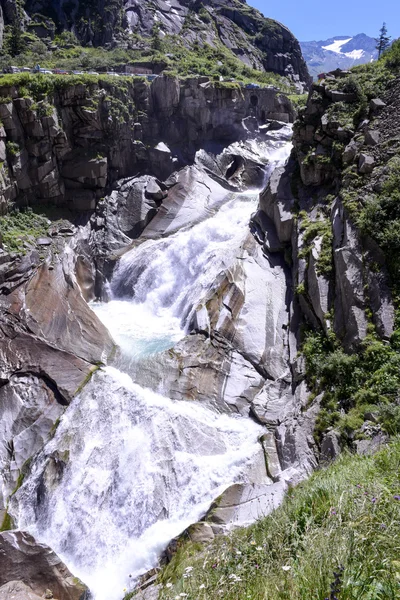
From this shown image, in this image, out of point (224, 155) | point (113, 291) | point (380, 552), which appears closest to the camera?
point (380, 552)

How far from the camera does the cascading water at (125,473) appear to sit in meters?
12.2

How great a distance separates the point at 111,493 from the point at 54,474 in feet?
7.44

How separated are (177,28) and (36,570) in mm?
74236

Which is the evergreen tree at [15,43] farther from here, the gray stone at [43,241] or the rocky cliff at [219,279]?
the gray stone at [43,241]

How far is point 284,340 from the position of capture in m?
18.4

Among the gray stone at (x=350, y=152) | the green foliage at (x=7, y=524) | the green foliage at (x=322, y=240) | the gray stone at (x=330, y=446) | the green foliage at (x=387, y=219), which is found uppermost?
the gray stone at (x=350, y=152)

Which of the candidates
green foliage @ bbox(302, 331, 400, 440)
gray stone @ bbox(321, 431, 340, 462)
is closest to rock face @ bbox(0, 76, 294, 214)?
green foliage @ bbox(302, 331, 400, 440)

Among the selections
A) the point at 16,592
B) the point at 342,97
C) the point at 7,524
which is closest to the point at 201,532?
the point at 16,592

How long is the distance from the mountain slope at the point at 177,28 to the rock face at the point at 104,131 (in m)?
20.3

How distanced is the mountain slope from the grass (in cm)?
5606

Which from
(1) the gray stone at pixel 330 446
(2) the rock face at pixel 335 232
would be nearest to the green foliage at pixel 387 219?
(2) the rock face at pixel 335 232

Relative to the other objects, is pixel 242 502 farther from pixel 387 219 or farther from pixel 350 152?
pixel 350 152

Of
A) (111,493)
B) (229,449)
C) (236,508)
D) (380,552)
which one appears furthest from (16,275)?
(380,552)

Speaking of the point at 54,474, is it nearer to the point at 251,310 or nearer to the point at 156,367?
the point at 156,367
